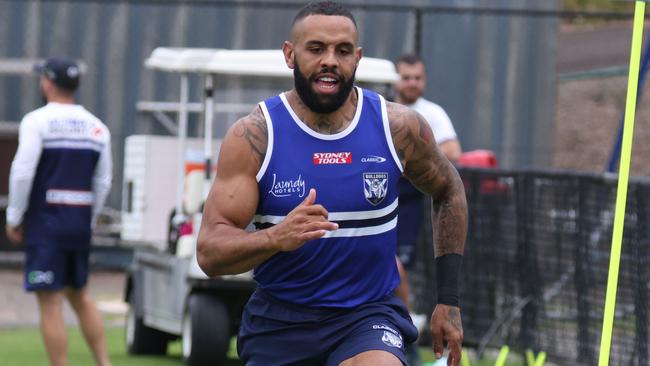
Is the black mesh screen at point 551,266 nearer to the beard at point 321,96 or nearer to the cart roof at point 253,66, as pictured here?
the cart roof at point 253,66

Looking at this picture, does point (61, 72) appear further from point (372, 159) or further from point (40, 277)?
point (372, 159)

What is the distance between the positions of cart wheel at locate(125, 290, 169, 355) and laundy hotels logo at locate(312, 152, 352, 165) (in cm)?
647

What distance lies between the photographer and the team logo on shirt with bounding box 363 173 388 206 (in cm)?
525

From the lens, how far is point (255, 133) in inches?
207

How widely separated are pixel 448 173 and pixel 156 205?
6.37m

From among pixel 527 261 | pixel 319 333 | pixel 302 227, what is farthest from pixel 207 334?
pixel 302 227

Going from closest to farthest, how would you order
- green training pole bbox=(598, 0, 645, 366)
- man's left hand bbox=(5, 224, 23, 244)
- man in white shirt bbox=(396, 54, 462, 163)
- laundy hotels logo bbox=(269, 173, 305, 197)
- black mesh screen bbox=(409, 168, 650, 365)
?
laundy hotels logo bbox=(269, 173, 305, 197)
green training pole bbox=(598, 0, 645, 366)
black mesh screen bbox=(409, 168, 650, 365)
man's left hand bbox=(5, 224, 23, 244)
man in white shirt bbox=(396, 54, 462, 163)

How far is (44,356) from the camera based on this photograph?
11398mm

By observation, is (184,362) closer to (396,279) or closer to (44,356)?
(44,356)

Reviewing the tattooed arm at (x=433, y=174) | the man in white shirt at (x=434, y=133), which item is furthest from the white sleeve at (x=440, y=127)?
the tattooed arm at (x=433, y=174)

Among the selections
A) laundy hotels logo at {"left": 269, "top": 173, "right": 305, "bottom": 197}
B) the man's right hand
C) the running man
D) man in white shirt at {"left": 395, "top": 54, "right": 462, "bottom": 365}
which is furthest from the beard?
man in white shirt at {"left": 395, "top": 54, "right": 462, "bottom": 365}

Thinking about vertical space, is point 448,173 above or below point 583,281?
above

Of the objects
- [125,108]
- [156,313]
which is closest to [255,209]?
[156,313]

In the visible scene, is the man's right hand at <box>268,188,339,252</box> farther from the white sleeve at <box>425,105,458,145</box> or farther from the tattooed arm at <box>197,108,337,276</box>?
the white sleeve at <box>425,105,458,145</box>
